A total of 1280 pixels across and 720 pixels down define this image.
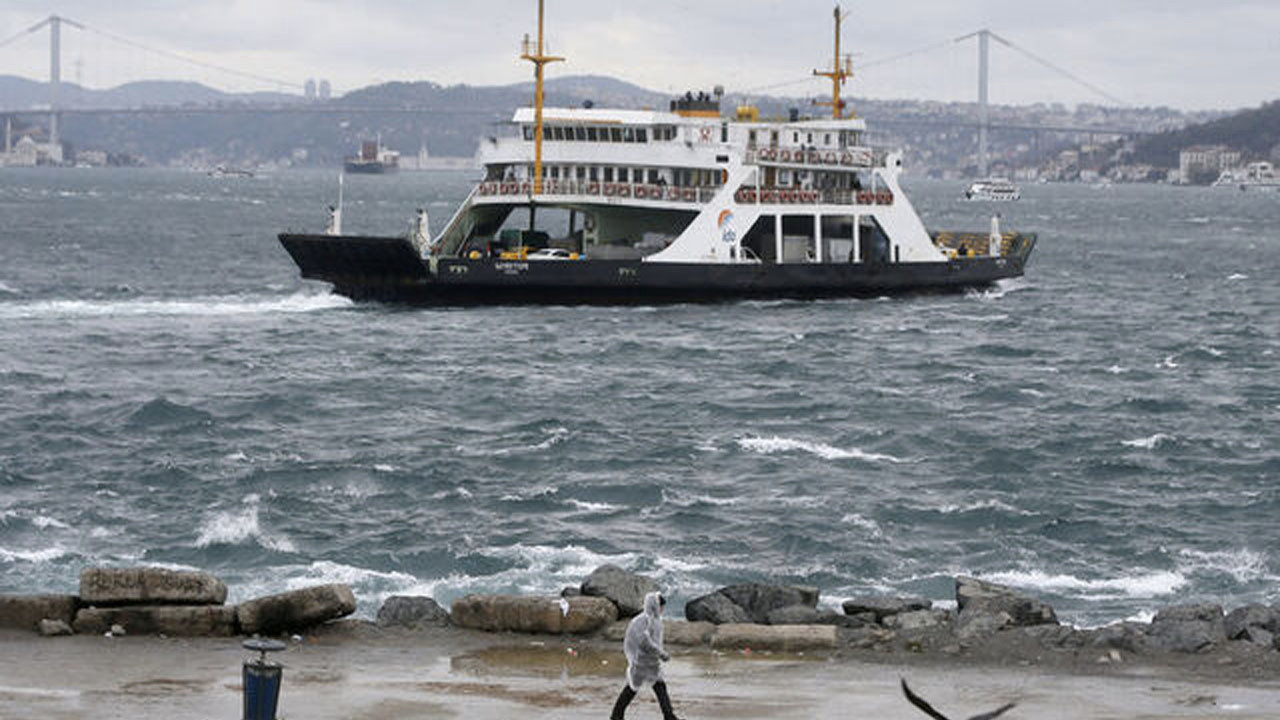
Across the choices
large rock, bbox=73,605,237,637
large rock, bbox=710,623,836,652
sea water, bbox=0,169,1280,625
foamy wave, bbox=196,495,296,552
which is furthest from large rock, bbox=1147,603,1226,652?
foamy wave, bbox=196,495,296,552

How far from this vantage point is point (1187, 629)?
2281cm

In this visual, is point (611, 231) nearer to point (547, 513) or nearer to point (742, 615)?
point (547, 513)

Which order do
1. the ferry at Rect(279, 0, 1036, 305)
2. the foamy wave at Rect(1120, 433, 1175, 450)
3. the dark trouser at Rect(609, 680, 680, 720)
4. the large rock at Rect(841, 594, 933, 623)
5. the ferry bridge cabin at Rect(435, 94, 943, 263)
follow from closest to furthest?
the dark trouser at Rect(609, 680, 680, 720) → the large rock at Rect(841, 594, 933, 623) → the foamy wave at Rect(1120, 433, 1175, 450) → the ferry at Rect(279, 0, 1036, 305) → the ferry bridge cabin at Rect(435, 94, 943, 263)

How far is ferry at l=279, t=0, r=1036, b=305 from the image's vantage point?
225 ft

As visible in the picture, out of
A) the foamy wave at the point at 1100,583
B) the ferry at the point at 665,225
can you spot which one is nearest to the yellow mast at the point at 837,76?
the ferry at the point at 665,225

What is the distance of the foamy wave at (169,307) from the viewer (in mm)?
67781

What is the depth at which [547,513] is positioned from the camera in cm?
3491

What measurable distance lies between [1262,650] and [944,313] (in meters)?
50.6

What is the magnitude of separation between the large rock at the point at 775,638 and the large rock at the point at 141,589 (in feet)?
17.1

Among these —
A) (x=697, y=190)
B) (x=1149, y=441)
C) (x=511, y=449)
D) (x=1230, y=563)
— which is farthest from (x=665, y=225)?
(x=1230, y=563)

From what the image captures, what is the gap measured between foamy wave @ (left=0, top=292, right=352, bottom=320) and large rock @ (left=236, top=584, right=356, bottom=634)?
45668mm

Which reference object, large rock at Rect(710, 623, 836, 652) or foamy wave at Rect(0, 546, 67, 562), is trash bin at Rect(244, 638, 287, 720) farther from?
foamy wave at Rect(0, 546, 67, 562)

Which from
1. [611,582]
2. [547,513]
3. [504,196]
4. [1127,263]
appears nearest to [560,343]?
[504,196]

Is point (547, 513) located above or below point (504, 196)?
below
